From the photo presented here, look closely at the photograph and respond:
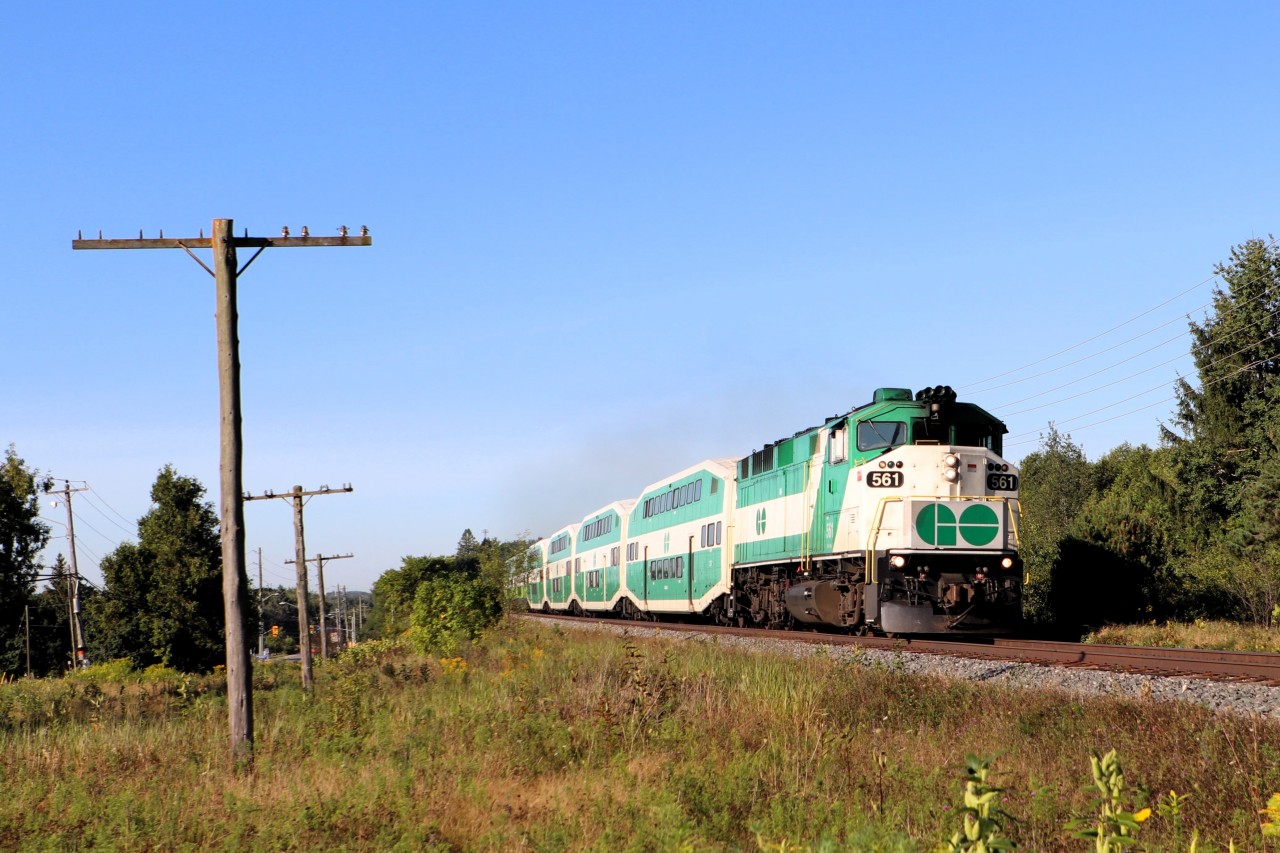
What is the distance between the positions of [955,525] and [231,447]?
41.6 feet

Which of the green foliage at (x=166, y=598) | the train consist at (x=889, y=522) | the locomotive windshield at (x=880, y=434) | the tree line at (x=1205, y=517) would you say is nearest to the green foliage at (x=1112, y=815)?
the train consist at (x=889, y=522)

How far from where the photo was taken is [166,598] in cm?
5069

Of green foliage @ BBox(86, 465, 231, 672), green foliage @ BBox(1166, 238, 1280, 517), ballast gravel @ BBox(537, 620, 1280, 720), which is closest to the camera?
ballast gravel @ BBox(537, 620, 1280, 720)

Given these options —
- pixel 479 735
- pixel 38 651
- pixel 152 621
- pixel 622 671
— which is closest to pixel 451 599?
pixel 622 671

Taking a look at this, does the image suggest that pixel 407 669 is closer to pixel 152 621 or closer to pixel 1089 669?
pixel 1089 669

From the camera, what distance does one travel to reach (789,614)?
25562 millimetres

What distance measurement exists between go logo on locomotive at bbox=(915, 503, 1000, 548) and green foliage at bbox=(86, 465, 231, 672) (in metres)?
40.0

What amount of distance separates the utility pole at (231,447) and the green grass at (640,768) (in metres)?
0.71

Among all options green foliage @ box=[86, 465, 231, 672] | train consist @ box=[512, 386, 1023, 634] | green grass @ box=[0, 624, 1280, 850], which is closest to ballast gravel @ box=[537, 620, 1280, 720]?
green grass @ box=[0, 624, 1280, 850]

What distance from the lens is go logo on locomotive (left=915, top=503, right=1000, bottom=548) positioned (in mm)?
19453

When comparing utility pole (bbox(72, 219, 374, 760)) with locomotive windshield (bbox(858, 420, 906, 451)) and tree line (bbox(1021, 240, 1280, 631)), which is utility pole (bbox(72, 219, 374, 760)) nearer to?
locomotive windshield (bbox(858, 420, 906, 451))

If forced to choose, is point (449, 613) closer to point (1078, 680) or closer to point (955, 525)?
point (955, 525)

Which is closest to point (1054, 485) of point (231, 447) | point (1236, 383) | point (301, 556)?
point (1236, 383)

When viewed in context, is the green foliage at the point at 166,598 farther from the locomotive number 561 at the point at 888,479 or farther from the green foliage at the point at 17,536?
the locomotive number 561 at the point at 888,479
